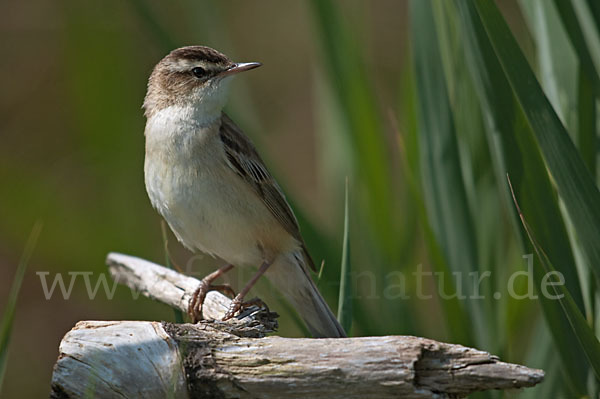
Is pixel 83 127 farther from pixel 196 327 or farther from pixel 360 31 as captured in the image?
pixel 196 327

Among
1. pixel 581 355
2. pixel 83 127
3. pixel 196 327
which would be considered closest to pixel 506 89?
pixel 581 355

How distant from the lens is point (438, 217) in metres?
2.71

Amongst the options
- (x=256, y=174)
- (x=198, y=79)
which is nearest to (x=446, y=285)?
(x=256, y=174)

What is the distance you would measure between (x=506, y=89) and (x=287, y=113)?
396 cm

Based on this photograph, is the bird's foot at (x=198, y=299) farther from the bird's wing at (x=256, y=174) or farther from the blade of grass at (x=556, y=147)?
the blade of grass at (x=556, y=147)

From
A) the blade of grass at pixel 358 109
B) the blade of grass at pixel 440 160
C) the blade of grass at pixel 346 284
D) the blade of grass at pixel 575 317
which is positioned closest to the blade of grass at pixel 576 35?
the blade of grass at pixel 440 160

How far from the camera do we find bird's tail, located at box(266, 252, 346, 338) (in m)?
2.75

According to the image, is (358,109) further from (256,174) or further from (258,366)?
(258,366)

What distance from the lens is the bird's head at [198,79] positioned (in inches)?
113

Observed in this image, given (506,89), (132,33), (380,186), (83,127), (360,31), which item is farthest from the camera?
(132,33)

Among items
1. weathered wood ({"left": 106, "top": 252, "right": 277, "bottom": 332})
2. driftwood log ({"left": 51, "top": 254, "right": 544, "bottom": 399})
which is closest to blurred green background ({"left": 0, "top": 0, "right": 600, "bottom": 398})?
weathered wood ({"left": 106, "top": 252, "right": 277, "bottom": 332})

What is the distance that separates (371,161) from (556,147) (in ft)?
3.94

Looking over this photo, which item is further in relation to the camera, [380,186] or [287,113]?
[287,113]

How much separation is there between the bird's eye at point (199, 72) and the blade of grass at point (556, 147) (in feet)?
4.26
